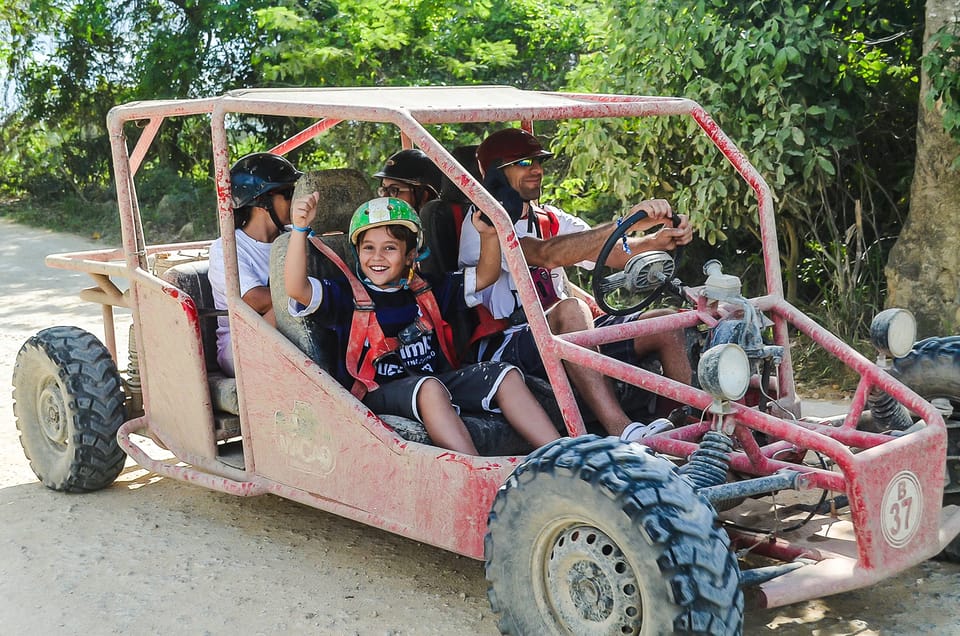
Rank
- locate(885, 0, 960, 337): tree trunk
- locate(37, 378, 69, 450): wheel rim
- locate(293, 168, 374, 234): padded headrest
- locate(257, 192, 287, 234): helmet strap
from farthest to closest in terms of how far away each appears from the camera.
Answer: locate(885, 0, 960, 337): tree trunk < locate(37, 378, 69, 450): wheel rim < locate(257, 192, 287, 234): helmet strap < locate(293, 168, 374, 234): padded headrest

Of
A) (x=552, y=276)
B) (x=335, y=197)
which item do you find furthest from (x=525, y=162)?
(x=335, y=197)

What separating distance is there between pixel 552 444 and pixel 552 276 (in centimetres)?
162

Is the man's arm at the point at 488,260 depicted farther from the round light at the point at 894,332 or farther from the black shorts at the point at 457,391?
the round light at the point at 894,332

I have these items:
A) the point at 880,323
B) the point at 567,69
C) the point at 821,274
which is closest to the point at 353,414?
the point at 880,323

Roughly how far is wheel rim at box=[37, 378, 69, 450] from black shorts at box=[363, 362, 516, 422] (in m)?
1.86

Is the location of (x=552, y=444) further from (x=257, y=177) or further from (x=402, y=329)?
(x=257, y=177)

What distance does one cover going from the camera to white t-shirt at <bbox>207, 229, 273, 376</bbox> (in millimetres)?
4586

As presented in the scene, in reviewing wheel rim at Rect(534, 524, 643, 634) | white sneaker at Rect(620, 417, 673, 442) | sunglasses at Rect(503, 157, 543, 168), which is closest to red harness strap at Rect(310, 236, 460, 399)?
sunglasses at Rect(503, 157, 543, 168)

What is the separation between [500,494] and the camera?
3.16 meters

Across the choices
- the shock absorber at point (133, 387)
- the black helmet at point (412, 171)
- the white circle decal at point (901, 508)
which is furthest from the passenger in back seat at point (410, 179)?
the white circle decal at point (901, 508)

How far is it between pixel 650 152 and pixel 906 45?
66.4 inches

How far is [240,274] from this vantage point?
460 centimetres

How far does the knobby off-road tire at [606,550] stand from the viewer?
110 inches

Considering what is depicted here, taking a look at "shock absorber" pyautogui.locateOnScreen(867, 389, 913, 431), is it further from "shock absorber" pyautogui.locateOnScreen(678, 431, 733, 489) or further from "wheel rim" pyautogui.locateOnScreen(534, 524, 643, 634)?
"wheel rim" pyautogui.locateOnScreen(534, 524, 643, 634)
